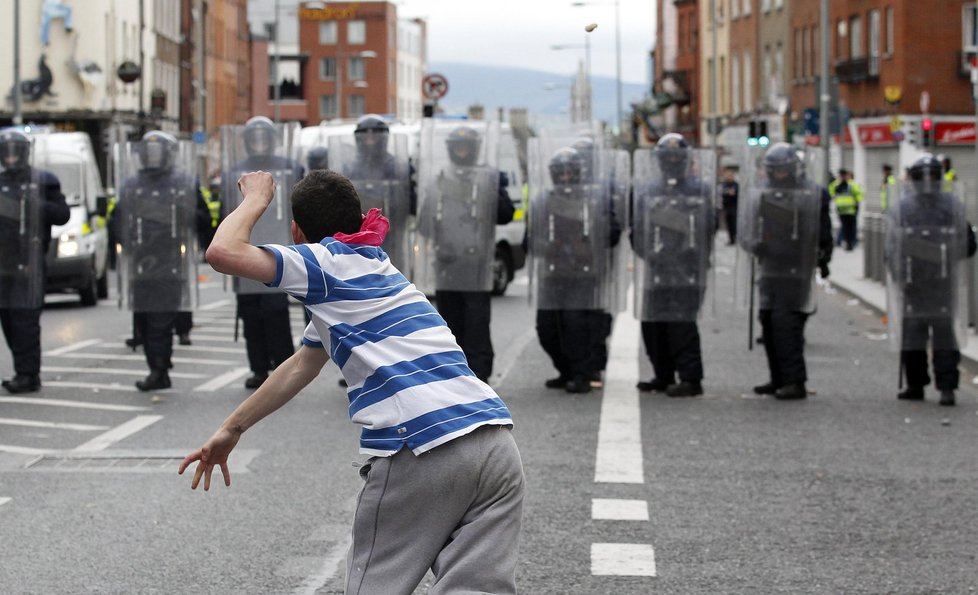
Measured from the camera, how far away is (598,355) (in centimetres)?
1317

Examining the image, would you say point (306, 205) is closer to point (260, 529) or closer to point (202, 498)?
point (260, 529)

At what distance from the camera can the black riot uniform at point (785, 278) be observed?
12469 millimetres

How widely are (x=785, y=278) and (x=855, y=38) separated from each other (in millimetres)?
38778

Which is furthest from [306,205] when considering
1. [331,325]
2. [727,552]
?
[727,552]

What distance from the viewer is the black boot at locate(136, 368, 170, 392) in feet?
42.0

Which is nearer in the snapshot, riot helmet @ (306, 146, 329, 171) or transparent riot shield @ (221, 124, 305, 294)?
transparent riot shield @ (221, 124, 305, 294)

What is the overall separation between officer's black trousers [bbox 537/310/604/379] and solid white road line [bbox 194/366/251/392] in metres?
2.45

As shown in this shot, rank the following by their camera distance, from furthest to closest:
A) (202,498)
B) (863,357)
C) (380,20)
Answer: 1. (380,20)
2. (863,357)
3. (202,498)

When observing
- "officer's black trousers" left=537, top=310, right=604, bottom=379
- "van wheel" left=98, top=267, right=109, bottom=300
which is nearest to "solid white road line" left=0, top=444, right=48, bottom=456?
"officer's black trousers" left=537, top=310, right=604, bottom=379

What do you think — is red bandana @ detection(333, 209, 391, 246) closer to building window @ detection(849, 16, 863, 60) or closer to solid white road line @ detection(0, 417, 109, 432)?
solid white road line @ detection(0, 417, 109, 432)

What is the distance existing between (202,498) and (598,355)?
5.48m

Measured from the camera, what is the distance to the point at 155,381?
42.0ft

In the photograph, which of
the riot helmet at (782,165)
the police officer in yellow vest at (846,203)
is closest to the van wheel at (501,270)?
the riot helmet at (782,165)

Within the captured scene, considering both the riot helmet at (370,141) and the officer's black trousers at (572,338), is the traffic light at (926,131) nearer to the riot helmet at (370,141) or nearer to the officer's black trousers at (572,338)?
the officer's black trousers at (572,338)
